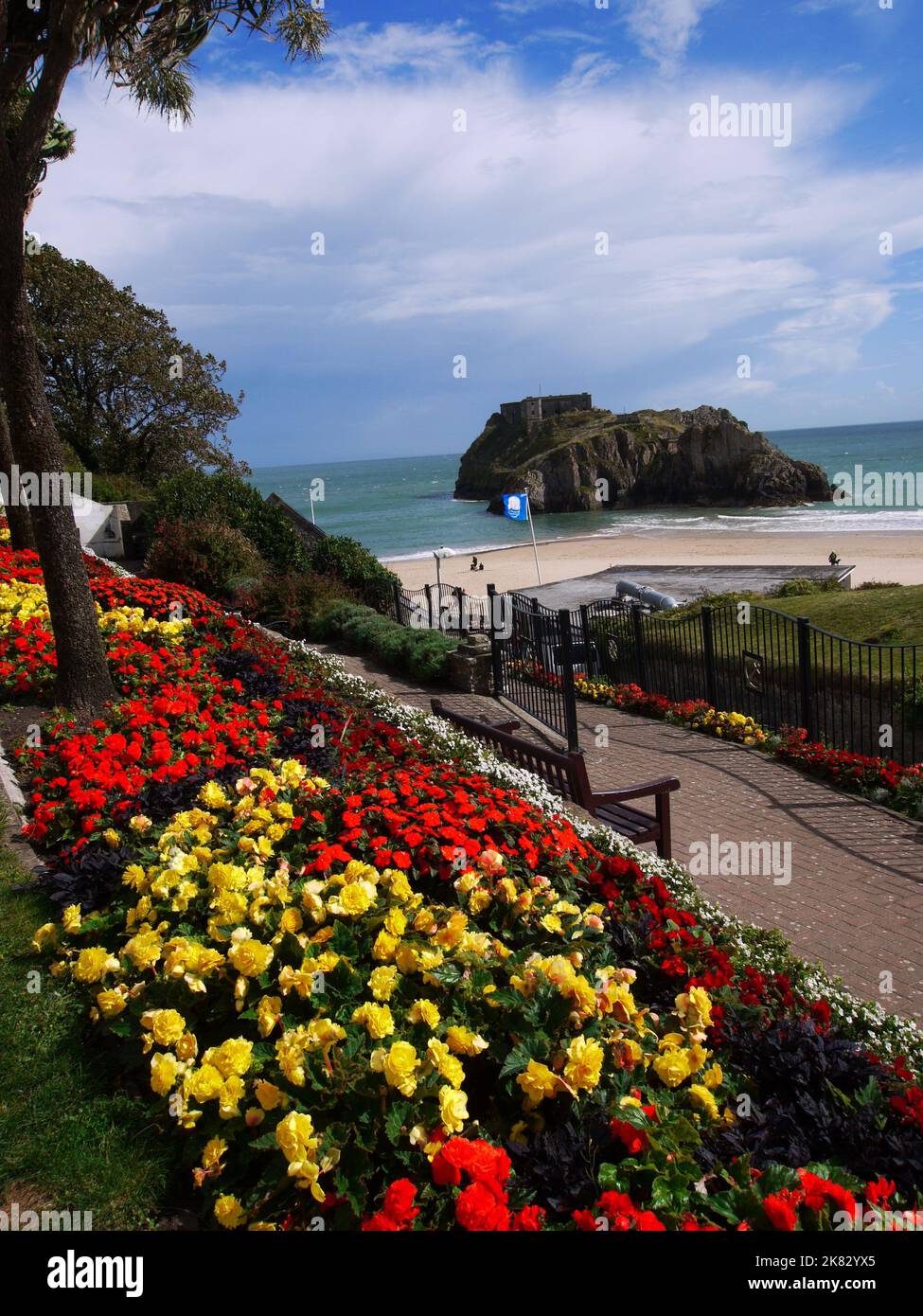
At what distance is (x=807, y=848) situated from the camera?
22.5 feet

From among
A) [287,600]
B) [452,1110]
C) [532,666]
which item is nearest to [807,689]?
[532,666]

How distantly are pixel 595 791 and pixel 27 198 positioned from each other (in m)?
6.78

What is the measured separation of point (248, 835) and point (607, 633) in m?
10.8

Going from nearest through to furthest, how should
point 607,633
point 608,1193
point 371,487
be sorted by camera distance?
point 608,1193
point 607,633
point 371,487

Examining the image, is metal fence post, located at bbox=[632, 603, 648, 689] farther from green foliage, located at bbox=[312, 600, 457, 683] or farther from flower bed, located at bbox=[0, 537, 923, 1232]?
flower bed, located at bbox=[0, 537, 923, 1232]

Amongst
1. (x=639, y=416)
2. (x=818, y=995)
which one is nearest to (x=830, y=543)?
(x=818, y=995)

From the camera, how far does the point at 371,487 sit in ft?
509

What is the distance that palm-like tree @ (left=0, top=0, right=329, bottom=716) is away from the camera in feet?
21.0

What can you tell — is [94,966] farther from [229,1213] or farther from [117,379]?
[117,379]

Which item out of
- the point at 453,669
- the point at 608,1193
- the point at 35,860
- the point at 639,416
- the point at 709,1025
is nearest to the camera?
the point at 608,1193

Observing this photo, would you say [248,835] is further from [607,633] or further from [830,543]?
[830,543]

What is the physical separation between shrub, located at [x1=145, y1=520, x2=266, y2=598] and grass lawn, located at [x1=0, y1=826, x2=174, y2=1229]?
488 inches

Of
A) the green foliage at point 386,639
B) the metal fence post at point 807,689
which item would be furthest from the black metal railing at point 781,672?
the green foliage at point 386,639
